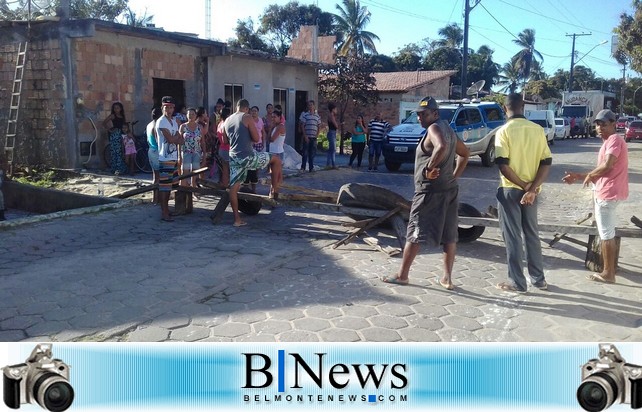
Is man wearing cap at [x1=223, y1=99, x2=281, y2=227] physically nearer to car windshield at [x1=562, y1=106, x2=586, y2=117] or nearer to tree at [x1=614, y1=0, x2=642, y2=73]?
tree at [x1=614, y1=0, x2=642, y2=73]

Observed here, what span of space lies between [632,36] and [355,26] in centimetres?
2392

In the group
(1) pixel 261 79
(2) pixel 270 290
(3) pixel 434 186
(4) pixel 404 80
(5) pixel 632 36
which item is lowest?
(2) pixel 270 290

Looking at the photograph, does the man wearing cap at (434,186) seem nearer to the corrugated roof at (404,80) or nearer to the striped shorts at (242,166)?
the striped shorts at (242,166)

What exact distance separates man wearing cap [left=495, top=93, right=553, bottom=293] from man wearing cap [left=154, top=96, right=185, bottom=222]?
4857mm

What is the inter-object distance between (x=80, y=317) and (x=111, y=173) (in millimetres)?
8387

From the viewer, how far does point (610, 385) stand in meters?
3.17

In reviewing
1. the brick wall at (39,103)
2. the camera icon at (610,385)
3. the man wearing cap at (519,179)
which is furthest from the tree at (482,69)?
the camera icon at (610,385)

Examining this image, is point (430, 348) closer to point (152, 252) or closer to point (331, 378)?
point (331, 378)

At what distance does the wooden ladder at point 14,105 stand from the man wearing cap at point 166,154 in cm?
567

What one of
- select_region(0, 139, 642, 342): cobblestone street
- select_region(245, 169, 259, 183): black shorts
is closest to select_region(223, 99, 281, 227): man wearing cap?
select_region(245, 169, 259, 183): black shorts

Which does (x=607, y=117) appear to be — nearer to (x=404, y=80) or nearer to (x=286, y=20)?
(x=404, y=80)

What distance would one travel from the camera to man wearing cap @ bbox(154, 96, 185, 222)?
8211 mm

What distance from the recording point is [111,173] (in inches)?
486

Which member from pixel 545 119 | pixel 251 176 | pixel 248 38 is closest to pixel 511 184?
pixel 251 176
